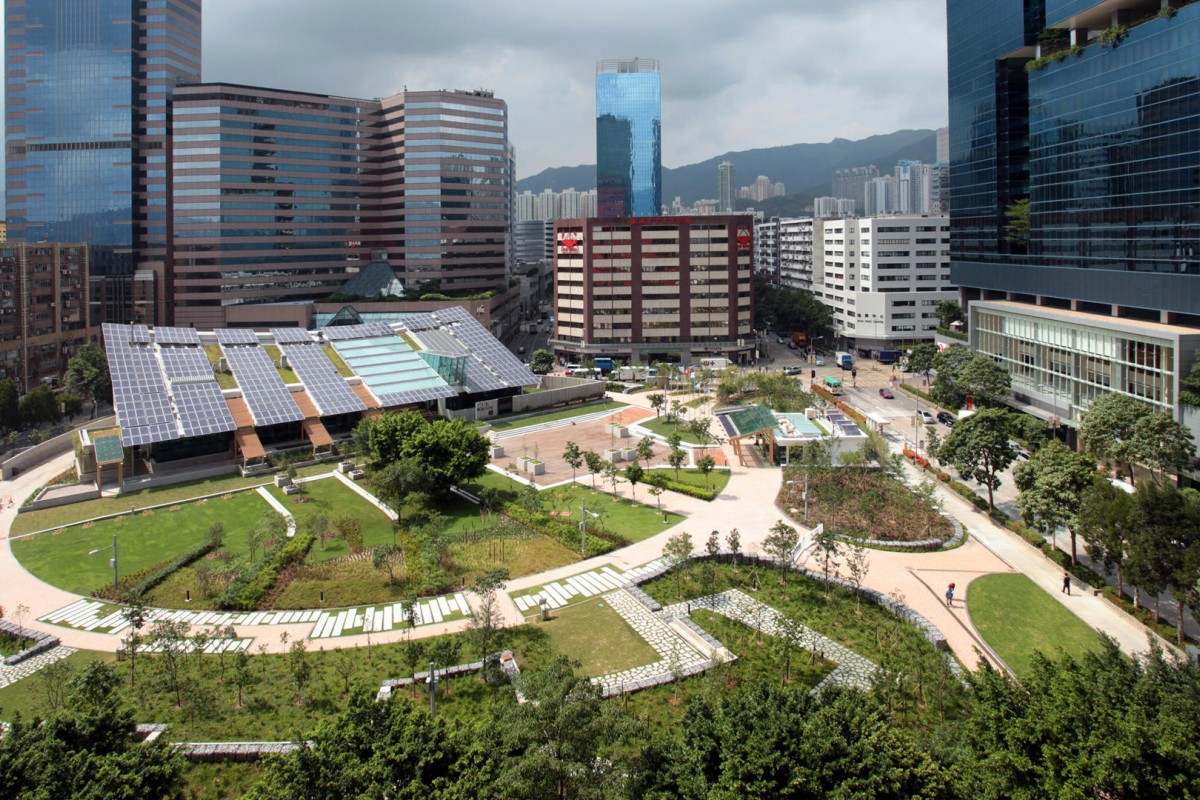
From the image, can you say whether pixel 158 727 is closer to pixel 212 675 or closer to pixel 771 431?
pixel 212 675

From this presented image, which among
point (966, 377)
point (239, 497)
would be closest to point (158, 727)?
point (239, 497)

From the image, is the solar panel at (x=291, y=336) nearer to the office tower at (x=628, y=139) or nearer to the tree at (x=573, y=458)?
the tree at (x=573, y=458)

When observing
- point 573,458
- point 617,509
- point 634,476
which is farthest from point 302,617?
point 573,458

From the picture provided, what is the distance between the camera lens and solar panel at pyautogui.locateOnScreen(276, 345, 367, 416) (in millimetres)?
64625

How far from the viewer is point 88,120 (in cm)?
10856

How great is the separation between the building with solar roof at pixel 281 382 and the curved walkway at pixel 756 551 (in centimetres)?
1058

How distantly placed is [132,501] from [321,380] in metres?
20.0

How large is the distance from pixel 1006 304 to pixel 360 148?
96301 millimetres

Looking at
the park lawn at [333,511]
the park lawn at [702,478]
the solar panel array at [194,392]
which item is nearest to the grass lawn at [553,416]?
the park lawn at [333,511]

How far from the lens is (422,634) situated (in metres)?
32.0

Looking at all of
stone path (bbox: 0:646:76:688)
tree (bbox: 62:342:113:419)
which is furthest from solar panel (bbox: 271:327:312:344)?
stone path (bbox: 0:646:76:688)

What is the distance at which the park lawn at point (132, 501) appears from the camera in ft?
154

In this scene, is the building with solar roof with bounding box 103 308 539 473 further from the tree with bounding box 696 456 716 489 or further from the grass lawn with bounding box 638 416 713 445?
the tree with bounding box 696 456 716 489

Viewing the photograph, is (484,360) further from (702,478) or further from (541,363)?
(702,478)
